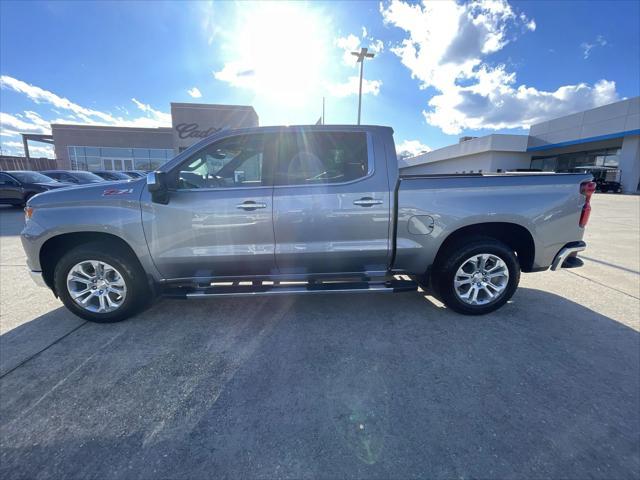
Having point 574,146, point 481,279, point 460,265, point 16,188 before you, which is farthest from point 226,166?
point 574,146

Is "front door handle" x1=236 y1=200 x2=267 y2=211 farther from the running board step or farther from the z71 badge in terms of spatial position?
the z71 badge

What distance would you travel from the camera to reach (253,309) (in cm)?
356

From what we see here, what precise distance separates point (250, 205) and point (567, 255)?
139 inches

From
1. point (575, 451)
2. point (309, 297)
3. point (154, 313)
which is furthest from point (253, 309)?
point (575, 451)

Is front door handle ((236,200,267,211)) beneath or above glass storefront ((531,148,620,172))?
beneath

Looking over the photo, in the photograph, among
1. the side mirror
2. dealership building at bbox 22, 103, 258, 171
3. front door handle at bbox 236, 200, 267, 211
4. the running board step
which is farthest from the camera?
dealership building at bbox 22, 103, 258, 171

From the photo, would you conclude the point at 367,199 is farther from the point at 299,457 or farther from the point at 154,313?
the point at 154,313

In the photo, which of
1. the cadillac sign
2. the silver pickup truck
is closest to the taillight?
the silver pickup truck

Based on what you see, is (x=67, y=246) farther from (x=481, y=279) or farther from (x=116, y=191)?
(x=481, y=279)

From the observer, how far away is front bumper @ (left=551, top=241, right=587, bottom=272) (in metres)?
3.26

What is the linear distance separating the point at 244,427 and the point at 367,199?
223 centimetres

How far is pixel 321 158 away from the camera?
3.19 metres

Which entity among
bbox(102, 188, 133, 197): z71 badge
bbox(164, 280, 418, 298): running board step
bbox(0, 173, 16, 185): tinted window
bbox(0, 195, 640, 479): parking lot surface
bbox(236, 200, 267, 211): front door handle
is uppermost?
bbox(0, 173, 16, 185): tinted window

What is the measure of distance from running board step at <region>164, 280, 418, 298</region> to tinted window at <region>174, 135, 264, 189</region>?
1.11m
